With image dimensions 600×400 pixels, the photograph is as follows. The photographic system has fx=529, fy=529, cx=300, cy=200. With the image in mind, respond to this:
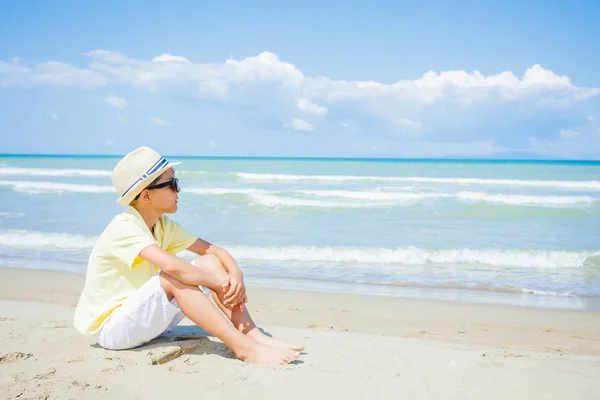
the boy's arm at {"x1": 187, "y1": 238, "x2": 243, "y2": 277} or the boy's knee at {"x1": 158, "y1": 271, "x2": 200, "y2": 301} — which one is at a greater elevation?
the boy's arm at {"x1": 187, "y1": 238, "x2": 243, "y2": 277}

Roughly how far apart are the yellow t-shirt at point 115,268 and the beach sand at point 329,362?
314mm

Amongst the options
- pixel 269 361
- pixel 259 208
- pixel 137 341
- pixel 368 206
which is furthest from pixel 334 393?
pixel 368 206

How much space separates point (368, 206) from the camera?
16.3m

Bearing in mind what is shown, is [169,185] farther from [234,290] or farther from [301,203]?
[301,203]

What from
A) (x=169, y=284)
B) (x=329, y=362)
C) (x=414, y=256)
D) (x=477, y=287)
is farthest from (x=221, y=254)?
(x=414, y=256)

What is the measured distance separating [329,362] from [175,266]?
4.18 ft

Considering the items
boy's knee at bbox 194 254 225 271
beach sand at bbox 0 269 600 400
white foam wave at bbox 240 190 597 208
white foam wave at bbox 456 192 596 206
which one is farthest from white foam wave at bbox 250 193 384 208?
boy's knee at bbox 194 254 225 271

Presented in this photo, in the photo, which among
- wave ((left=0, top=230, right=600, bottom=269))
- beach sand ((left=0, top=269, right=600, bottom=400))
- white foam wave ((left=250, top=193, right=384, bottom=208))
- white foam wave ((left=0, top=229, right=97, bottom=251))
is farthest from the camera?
white foam wave ((left=250, top=193, right=384, bottom=208))

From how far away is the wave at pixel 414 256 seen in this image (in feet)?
27.7

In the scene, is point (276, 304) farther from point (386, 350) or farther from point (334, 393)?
point (334, 393)

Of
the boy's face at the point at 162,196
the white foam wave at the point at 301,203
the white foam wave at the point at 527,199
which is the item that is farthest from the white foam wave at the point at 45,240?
the white foam wave at the point at 527,199

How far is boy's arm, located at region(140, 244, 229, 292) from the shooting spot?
316 centimetres

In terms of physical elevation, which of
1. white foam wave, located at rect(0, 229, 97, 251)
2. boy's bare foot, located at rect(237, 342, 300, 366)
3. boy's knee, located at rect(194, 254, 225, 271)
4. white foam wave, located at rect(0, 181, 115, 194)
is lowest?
white foam wave, located at rect(0, 229, 97, 251)

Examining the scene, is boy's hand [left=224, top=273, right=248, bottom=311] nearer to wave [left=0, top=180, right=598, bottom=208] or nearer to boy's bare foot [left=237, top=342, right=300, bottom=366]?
boy's bare foot [left=237, top=342, right=300, bottom=366]
